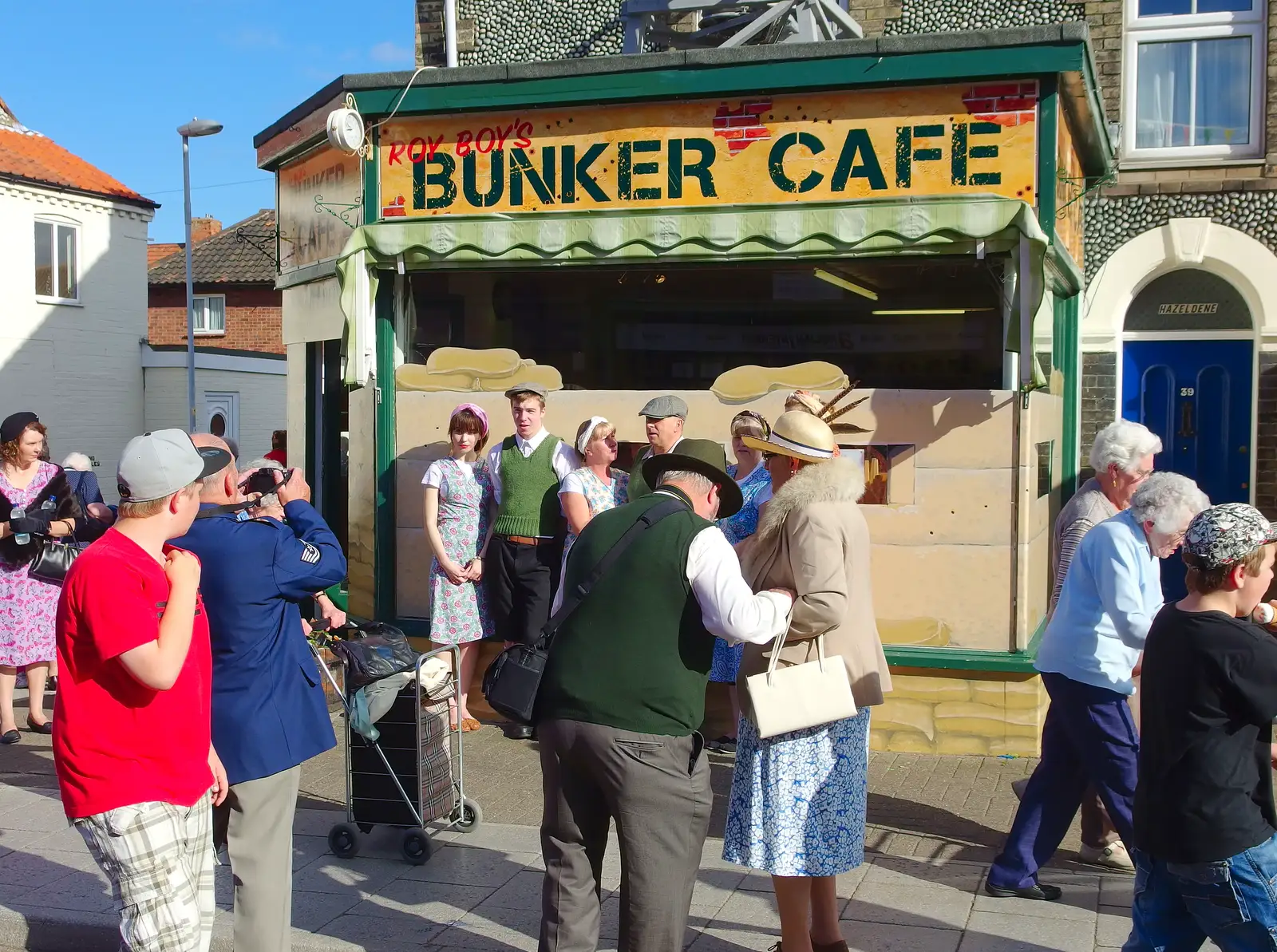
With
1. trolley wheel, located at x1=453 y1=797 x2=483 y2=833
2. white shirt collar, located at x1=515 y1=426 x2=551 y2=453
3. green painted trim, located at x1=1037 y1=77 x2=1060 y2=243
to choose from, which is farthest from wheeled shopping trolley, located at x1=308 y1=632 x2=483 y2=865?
green painted trim, located at x1=1037 y1=77 x2=1060 y2=243

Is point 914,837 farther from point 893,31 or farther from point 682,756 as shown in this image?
point 893,31

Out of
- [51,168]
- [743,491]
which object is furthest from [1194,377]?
[51,168]

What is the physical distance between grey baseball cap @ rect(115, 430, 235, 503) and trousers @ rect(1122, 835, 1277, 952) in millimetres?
2816

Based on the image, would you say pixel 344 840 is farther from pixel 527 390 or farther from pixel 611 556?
pixel 527 390

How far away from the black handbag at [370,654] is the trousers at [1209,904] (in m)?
2.98

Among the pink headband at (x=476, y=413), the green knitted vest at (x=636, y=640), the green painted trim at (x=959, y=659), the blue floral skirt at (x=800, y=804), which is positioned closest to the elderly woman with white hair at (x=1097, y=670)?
the blue floral skirt at (x=800, y=804)

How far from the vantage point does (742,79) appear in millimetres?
7586

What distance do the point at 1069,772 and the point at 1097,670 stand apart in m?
0.45

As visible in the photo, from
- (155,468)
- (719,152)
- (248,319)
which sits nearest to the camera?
(155,468)

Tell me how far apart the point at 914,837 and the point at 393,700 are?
2360mm

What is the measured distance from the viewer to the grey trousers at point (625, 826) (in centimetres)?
372

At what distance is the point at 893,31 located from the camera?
11469 millimetres

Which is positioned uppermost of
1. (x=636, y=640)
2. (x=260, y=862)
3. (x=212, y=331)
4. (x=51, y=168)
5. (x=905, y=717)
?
(x=51, y=168)

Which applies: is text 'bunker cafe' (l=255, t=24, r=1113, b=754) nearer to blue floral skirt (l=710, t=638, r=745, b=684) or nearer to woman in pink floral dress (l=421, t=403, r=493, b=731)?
woman in pink floral dress (l=421, t=403, r=493, b=731)
